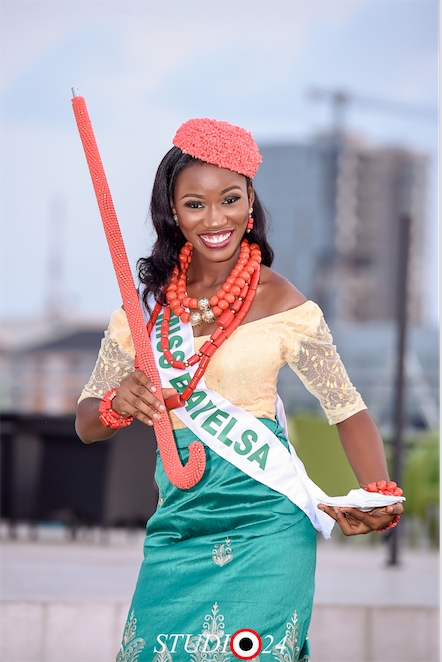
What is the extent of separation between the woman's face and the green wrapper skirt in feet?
1.23

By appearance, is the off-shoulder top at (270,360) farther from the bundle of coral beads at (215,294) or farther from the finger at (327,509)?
the finger at (327,509)

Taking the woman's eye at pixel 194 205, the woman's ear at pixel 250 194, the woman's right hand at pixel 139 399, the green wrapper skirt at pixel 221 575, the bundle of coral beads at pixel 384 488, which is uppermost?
the woman's ear at pixel 250 194

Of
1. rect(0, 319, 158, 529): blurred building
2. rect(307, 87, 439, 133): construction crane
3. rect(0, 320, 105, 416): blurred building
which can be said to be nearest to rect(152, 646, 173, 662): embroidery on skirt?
→ rect(0, 319, 158, 529): blurred building

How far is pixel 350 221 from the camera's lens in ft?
53.5

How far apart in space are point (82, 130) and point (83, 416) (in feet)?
1.88

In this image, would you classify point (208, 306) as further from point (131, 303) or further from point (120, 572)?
point (120, 572)

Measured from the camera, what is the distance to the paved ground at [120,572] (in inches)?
146

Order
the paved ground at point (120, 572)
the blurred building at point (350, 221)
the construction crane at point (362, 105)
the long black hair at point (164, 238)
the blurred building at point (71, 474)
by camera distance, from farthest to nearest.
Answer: the blurred building at point (350, 221), the construction crane at point (362, 105), the blurred building at point (71, 474), the paved ground at point (120, 572), the long black hair at point (164, 238)

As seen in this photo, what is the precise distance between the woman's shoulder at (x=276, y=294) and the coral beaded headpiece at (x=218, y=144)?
211mm

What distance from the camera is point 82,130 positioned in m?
1.80

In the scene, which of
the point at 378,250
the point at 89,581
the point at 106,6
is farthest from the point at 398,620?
the point at 378,250

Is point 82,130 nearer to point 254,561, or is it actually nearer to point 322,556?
point 254,561

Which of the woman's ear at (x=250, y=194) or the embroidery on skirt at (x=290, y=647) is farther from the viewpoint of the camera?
the woman's ear at (x=250, y=194)

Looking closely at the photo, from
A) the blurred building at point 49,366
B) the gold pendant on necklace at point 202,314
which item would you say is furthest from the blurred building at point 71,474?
the gold pendant on necklace at point 202,314
